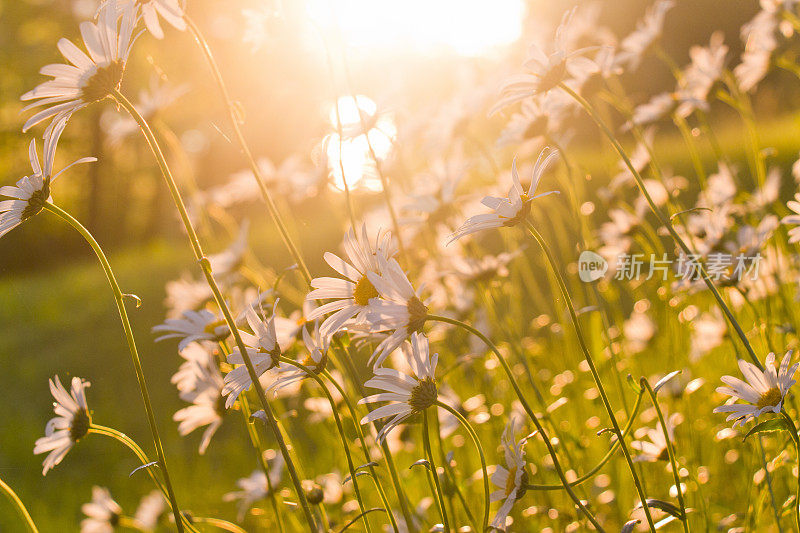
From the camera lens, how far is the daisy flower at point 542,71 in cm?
126

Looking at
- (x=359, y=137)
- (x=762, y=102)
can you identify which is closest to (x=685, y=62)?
(x=762, y=102)

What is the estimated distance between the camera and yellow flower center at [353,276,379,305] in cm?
111

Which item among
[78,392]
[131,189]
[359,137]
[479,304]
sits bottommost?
[479,304]

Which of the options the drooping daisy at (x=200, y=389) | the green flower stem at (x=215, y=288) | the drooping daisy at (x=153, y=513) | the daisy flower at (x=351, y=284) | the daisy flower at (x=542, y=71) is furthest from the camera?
the drooping daisy at (x=153, y=513)

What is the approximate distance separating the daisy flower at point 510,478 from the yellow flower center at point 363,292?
0.30m

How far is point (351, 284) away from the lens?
1121mm

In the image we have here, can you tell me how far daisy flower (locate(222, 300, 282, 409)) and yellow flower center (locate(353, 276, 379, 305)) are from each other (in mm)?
127

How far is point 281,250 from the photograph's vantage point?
23.1 ft

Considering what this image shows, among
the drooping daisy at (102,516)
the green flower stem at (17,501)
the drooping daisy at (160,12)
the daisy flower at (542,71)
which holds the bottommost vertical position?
the drooping daisy at (102,516)

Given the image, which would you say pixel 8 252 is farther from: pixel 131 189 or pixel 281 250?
pixel 281 250

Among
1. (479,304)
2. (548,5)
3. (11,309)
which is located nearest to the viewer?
(479,304)

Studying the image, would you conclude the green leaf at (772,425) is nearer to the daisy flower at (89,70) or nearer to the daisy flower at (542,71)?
the daisy flower at (542,71)

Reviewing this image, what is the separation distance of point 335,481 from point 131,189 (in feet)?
60.2

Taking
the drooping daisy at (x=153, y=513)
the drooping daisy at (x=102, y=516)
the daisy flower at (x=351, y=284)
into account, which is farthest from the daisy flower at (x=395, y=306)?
the drooping daisy at (x=153, y=513)
